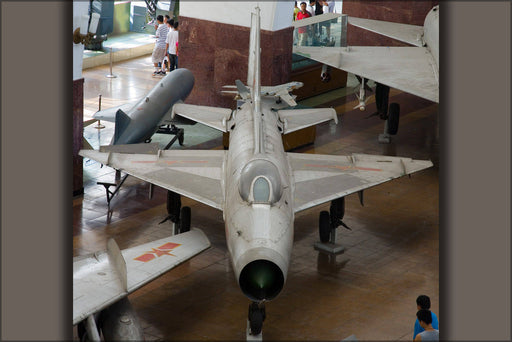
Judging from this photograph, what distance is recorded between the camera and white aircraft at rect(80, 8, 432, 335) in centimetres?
1145

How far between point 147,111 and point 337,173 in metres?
6.78

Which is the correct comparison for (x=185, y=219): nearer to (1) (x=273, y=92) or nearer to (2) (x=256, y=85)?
(2) (x=256, y=85)

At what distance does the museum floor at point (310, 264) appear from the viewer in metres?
12.8

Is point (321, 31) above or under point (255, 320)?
above

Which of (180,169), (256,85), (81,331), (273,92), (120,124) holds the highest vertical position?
(256,85)

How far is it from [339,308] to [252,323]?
81.2 inches

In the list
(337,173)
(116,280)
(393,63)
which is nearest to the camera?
(116,280)

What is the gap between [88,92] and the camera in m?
27.2

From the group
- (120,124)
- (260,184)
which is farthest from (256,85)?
(120,124)

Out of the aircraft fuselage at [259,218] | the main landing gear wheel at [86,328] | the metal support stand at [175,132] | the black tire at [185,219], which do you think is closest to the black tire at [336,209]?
the aircraft fuselage at [259,218]

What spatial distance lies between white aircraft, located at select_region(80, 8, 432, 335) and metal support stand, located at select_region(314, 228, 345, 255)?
91 mm

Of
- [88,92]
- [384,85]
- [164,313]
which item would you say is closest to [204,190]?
[164,313]

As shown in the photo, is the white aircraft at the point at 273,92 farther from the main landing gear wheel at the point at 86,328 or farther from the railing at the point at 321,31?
the main landing gear wheel at the point at 86,328

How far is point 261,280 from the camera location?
11047 mm
